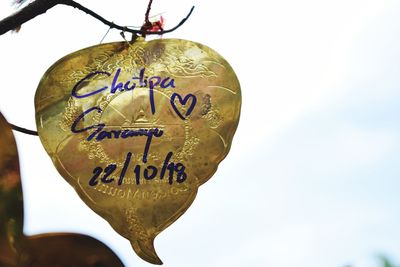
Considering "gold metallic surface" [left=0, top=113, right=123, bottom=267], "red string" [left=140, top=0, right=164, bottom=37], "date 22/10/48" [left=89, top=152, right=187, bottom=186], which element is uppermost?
"red string" [left=140, top=0, right=164, bottom=37]

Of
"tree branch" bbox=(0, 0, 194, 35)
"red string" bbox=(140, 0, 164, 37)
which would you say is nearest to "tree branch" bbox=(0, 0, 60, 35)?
"tree branch" bbox=(0, 0, 194, 35)

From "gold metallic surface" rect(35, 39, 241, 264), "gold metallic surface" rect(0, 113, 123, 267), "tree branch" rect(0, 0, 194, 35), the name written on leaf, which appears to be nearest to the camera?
"gold metallic surface" rect(0, 113, 123, 267)

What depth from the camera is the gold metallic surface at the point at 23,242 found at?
12.7ft

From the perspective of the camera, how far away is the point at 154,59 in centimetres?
423

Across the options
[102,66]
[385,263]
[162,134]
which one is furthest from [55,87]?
[385,263]

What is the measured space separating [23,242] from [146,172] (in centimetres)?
63

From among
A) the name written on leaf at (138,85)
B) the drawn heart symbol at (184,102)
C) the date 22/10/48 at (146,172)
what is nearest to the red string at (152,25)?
the name written on leaf at (138,85)

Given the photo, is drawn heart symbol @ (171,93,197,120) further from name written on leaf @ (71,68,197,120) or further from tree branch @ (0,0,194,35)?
tree branch @ (0,0,194,35)

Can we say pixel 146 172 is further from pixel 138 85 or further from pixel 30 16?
pixel 30 16

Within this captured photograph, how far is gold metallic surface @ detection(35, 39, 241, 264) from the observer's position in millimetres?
4012

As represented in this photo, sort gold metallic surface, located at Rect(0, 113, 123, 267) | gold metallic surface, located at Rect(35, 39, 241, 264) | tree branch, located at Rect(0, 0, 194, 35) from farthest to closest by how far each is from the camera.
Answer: tree branch, located at Rect(0, 0, 194, 35)
gold metallic surface, located at Rect(35, 39, 241, 264)
gold metallic surface, located at Rect(0, 113, 123, 267)

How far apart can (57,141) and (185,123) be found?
0.60m

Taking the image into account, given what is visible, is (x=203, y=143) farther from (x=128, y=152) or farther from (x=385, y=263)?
(x=385, y=263)

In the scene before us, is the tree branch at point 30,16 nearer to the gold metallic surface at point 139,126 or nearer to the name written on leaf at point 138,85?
the gold metallic surface at point 139,126
